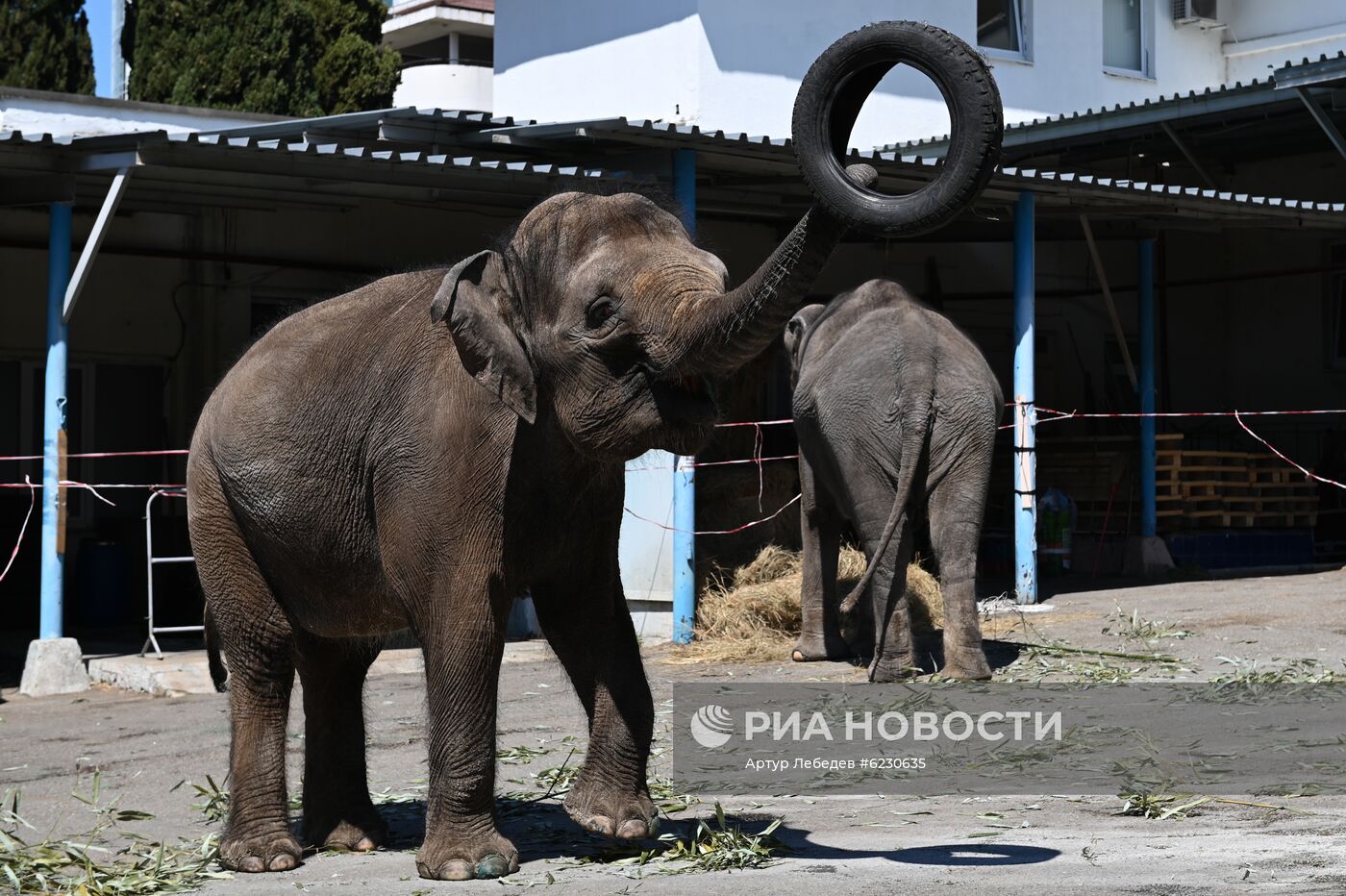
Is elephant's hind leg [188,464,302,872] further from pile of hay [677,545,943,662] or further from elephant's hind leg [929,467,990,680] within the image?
pile of hay [677,545,943,662]

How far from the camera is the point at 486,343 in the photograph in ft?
18.5

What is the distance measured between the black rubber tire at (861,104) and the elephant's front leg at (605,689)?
1.84 m

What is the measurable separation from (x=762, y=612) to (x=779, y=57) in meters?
11.1

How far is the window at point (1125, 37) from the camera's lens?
2777 centimetres

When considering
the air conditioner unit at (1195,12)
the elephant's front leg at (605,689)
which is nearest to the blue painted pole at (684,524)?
the elephant's front leg at (605,689)

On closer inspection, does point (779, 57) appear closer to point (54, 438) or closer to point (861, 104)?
point (54, 438)

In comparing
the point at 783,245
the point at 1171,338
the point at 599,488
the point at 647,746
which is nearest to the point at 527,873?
the point at 647,746

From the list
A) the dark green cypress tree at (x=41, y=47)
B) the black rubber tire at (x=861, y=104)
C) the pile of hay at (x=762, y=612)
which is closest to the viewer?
the black rubber tire at (x=861, y=104)

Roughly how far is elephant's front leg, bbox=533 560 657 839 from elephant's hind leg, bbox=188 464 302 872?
1083 mm

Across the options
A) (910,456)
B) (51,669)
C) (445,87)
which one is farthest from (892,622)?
(445,87)

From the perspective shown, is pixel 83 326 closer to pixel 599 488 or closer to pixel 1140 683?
pixel 1140 683

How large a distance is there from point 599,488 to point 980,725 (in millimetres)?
3619

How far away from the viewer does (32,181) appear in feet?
43.1

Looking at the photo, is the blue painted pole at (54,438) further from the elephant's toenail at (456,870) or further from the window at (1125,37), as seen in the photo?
the window at (1125,37)
